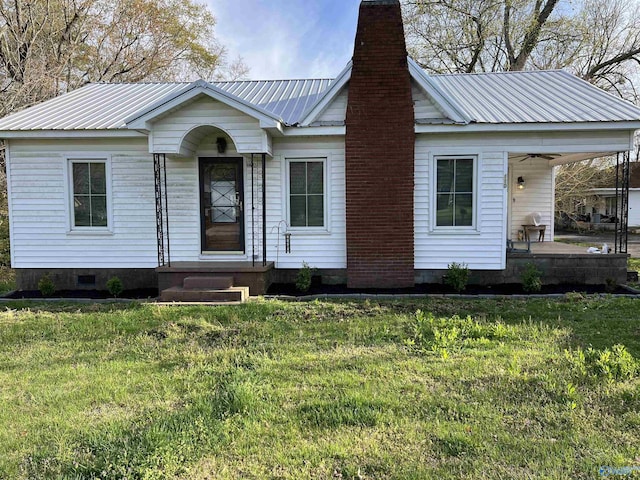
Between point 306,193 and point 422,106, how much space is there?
2.70 meters

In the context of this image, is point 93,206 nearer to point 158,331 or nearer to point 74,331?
point 74,331

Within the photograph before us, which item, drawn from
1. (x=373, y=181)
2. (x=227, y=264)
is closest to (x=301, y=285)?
(x=227, y=264)

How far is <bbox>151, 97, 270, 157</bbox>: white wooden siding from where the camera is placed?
7473 millimetres

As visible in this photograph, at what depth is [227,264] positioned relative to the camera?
8.02 m

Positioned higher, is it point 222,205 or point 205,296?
point 222,205

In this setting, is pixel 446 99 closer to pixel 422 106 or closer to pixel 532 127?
pixel 422 106

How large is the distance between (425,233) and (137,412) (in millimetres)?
6177

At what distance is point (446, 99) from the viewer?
763 cm

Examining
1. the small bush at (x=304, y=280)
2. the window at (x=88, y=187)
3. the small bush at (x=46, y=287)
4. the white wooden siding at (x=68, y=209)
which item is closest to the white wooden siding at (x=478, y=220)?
Answer: the small bush at (x=304, y=280)

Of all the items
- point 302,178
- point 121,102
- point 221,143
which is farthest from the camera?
point 121,102

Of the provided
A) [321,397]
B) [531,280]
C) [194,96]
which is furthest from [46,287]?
[531,280]

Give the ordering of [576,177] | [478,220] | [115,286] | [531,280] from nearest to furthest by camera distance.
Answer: [531,280], [115,286], [478,220], [576,177]

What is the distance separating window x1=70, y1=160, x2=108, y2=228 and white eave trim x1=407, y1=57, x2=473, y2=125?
6.20 m

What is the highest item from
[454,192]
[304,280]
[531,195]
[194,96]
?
[194,96]
